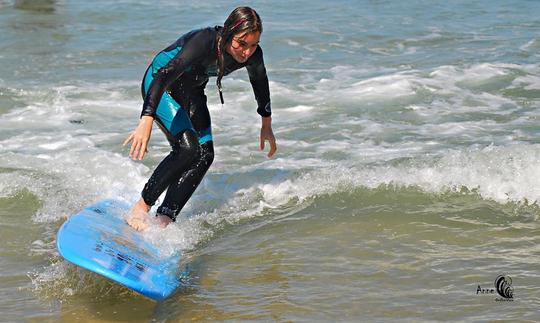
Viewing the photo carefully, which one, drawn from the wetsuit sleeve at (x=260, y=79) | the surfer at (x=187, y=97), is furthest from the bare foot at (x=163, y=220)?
the wetsuit sleeve at (x=260, y=79)

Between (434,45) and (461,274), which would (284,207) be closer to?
(461,274)

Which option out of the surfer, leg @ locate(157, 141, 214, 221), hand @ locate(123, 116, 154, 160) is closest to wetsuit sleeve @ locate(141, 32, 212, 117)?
the surfer

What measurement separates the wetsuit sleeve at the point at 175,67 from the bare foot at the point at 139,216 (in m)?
0.82

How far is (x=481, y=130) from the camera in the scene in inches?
310

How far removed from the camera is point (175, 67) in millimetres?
4922

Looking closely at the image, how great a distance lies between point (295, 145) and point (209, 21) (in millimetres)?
7557

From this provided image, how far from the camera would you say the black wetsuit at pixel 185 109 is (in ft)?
16.5

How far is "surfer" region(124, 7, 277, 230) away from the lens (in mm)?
4859

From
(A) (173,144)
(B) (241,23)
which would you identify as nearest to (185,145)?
(A) (173,144)

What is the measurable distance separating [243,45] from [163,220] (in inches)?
Result: 49.1

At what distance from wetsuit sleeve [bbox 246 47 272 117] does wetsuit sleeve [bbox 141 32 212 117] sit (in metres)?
0.33

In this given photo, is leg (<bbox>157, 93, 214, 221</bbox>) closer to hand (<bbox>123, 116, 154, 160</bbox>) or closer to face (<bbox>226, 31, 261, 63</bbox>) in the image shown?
face (<bbox>226, 31, 261, 63</bbox>)

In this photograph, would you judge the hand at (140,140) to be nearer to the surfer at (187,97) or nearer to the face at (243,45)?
the surfer at (187,97)

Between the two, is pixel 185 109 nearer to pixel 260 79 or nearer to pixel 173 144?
pixel 173 144
